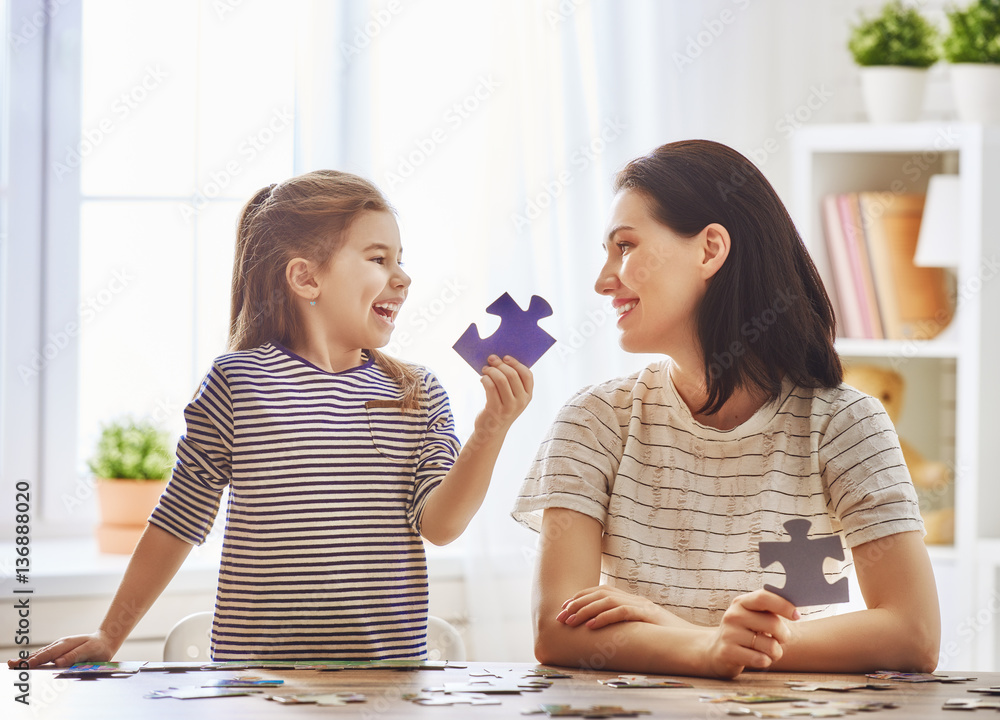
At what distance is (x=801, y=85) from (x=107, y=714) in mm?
2725

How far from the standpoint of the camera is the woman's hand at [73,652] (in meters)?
1.40

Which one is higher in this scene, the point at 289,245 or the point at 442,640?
the point at 289,245

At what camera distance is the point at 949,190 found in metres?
2.74

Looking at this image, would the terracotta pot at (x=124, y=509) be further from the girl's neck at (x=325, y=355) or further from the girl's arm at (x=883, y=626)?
the girl's arm at (x=883, y=626)

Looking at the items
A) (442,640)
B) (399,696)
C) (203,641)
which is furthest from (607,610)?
(203,641)

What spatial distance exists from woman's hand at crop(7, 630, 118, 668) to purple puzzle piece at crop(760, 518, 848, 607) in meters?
0.96

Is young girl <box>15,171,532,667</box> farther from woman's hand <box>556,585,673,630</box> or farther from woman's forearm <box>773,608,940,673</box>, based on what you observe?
woman's forearm <box>773,608,940,673</box>

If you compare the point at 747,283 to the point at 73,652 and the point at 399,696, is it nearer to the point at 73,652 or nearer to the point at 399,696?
the point at 399,696

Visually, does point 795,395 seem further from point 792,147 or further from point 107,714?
point 792,147

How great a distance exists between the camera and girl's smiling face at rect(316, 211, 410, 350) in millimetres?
1712

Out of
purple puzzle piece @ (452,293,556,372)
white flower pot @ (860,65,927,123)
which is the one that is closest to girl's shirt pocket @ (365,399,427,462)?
purple puzzle piece @ (452,293,556,372)

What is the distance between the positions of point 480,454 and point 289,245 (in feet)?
1.74

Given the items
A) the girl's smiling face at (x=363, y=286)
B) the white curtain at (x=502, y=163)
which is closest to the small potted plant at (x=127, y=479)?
the white curtain at (x=502, y=163)

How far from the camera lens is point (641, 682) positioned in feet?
4.16
